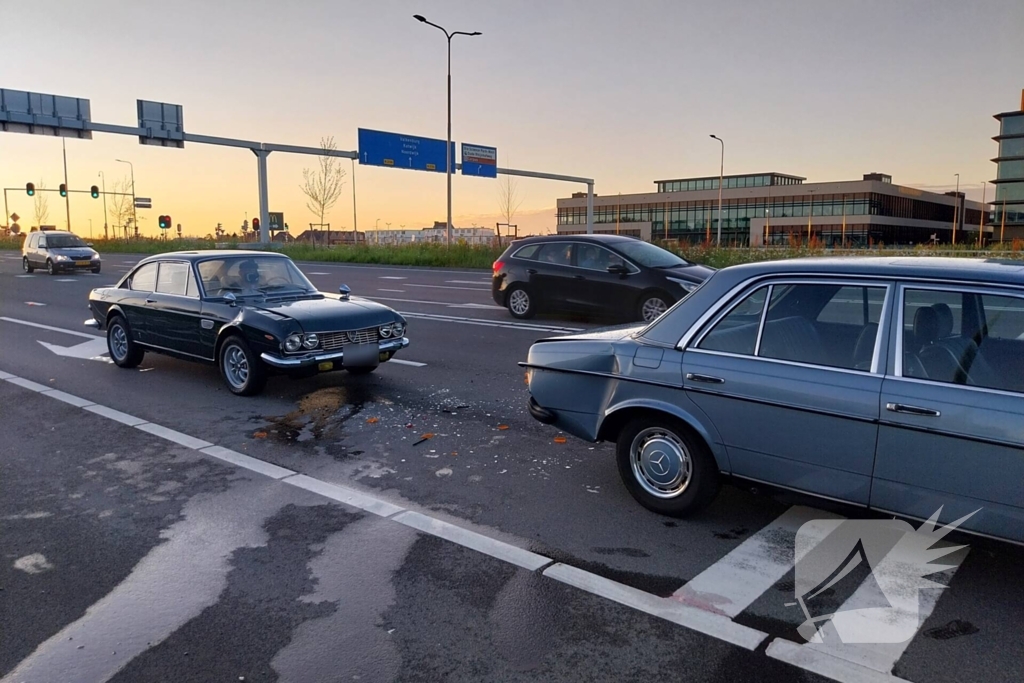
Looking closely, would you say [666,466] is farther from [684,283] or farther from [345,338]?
[684,283]

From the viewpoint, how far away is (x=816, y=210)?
85688 millimetres

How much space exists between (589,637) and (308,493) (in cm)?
255

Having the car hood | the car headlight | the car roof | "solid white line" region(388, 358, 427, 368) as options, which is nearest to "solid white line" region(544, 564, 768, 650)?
the car roof

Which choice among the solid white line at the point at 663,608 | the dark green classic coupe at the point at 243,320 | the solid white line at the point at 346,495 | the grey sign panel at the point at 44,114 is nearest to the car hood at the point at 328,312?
the dark green classic coupe at the point at 243,320

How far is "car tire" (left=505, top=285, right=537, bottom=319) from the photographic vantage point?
46.6ft

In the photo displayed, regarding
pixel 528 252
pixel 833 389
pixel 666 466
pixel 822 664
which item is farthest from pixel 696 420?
pixel 528 252

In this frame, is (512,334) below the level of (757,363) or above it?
below

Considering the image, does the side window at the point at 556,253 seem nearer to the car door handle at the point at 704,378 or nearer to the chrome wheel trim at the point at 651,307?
the chrome wheel trim at the point at 651,307

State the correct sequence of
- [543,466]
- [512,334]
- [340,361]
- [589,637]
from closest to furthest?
[589,637], [543,466], [340,361], [512,334]

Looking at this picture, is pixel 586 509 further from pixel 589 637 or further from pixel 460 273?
pixel 460 273

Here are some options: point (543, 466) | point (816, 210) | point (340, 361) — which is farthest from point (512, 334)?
→ point (816, 210)

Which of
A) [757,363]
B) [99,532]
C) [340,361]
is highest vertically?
[757,363]

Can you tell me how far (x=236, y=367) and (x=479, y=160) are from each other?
116 ft

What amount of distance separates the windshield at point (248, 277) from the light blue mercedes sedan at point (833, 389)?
5.20 meters
